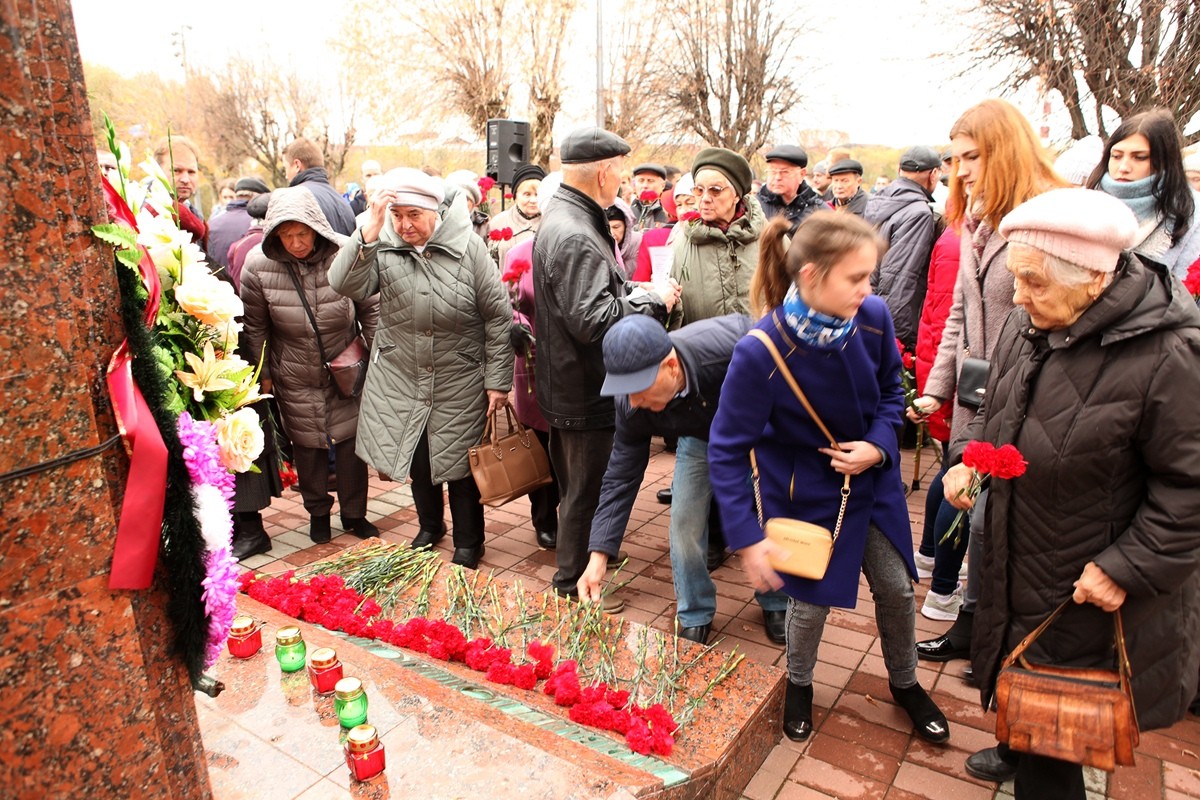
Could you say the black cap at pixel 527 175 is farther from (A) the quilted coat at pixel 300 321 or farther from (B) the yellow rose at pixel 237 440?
(B) the yellow rose at pixel 237 440

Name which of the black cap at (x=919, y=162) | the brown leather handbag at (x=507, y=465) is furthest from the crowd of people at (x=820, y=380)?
the black cap at (x=919, y=162)

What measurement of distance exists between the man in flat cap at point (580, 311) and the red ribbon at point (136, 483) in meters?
2.04

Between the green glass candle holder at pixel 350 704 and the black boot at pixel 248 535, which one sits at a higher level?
the green glass candle holder at pixel 350 704

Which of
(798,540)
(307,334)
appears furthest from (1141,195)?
(307,334)

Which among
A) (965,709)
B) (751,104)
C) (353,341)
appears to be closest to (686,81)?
(751,104)

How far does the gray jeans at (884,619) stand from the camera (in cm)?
267

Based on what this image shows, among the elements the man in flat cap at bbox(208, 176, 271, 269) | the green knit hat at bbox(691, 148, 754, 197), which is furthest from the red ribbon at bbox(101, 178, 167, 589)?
the man in flat cap at bbox(208, 176, 271, 269)

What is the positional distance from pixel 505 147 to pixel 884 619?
6865 mm

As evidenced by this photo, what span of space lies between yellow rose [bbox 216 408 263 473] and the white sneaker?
2956 millimetres

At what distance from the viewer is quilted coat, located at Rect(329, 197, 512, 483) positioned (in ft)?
13.2

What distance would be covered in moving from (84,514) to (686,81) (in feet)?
66.1

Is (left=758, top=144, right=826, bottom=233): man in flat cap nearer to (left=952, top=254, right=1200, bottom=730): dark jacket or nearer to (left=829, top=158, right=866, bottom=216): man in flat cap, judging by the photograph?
(left=829, top=158, right=866, bottom=216): man in flat cap

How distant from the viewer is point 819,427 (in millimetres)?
2500

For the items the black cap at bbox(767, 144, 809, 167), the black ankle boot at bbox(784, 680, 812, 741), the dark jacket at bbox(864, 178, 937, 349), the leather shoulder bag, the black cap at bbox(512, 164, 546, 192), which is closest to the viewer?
the black ankle boot at bbox(784, 680, 812, 741)
